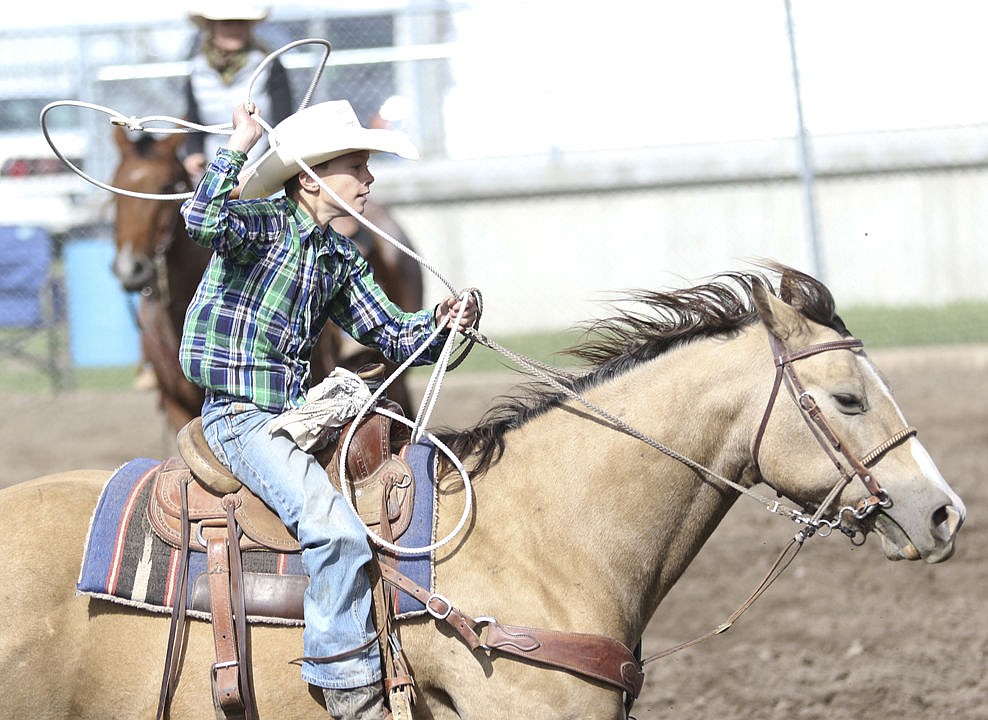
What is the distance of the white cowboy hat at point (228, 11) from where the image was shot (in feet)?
24.5

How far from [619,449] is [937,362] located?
8749mm

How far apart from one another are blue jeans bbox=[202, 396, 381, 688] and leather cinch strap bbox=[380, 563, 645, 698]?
16 centimetres

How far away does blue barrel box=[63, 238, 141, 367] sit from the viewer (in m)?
12.2

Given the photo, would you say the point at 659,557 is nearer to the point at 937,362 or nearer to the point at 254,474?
the point at 254,474

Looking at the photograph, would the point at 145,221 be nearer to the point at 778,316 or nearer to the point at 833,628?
the point at 833,628

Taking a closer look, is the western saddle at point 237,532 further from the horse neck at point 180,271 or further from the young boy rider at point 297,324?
the horse neck at point 180,271

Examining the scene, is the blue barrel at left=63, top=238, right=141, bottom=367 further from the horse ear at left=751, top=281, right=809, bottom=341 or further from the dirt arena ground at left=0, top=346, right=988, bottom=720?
the horse ear at left=751, top=281, right=809, bottom=341

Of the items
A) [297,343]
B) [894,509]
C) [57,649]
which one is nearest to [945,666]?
[894,509]

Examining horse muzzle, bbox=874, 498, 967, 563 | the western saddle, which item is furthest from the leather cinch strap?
horse muzzle, bbox=874, 498, 967, 563

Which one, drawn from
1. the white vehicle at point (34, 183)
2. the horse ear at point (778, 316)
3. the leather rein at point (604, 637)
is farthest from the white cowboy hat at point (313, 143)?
the white vehicle at point (34, 183)

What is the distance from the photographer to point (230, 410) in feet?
10.9

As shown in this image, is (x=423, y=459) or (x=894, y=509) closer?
(x=894, y=509)

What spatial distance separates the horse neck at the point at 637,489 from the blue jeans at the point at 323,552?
428mm

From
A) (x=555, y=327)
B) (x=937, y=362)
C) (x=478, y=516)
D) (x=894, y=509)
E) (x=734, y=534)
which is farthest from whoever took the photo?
(x=555, y=327)
